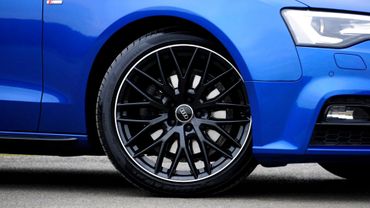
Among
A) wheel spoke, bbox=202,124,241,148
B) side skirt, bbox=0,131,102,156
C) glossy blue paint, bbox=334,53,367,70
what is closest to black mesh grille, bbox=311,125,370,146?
glossy blue paint, bbox=334,53,367,70

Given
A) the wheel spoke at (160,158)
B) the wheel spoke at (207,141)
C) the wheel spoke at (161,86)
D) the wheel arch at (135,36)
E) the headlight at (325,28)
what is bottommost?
the wheel spoke at (160,158)

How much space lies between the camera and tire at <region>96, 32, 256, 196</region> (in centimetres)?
509

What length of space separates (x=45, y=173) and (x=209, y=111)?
207 cm

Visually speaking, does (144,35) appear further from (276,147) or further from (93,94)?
(276,147)

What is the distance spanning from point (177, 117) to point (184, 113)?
1.7 inches

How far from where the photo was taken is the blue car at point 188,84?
4.86m

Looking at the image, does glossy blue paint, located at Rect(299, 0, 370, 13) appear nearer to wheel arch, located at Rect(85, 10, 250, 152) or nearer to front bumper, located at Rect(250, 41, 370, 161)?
front bumper, located at Rect(250, 41, 370, 161)

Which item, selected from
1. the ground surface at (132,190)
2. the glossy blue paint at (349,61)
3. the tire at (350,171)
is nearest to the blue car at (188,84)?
the glossy blue paint at (349,61)

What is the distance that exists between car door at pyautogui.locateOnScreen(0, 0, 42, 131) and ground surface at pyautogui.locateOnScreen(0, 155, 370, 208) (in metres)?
0.45

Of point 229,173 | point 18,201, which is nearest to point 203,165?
point 229,173

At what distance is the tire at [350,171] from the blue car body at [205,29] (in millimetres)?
1406

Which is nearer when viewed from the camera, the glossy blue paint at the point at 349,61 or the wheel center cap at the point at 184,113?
the glossy blue paint at the point at 349,61

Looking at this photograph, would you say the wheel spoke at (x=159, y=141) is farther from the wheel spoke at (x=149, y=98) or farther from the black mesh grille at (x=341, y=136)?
the black mesh grille at (x=341, y=136)

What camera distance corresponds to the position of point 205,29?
199 inches
